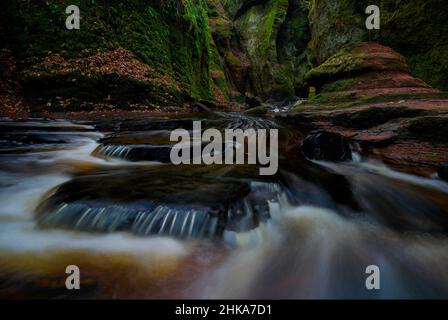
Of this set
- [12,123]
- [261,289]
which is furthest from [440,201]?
[12,123]

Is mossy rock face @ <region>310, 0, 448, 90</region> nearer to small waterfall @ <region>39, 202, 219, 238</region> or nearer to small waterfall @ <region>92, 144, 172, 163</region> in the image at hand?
small waterfall @ <region>92, 144, 172, 163</region>

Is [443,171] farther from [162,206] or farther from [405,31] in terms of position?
[405,31]

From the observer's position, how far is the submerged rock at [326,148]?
16.8ft

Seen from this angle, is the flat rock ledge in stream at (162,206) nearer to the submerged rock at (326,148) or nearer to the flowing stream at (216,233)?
the flowing stream at (216,233)

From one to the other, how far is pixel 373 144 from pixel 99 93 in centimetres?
878

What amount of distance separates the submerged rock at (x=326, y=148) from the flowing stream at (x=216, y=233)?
106cm

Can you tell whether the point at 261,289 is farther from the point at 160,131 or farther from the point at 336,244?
the point at 160,131

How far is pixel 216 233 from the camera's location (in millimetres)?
2420

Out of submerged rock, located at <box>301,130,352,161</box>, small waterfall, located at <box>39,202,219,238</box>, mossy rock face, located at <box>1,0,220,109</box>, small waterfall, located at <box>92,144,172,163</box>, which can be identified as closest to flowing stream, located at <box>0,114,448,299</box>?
small waterfall, located at <box>39,202,219,238</box>

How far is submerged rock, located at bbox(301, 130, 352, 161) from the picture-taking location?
5.12 metres

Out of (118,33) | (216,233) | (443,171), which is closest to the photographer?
(216,233)

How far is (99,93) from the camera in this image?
9555mm

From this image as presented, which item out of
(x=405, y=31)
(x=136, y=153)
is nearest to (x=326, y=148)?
(x=136, y=153)

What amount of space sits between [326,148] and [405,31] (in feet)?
32.1
